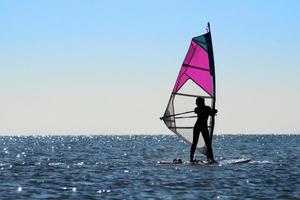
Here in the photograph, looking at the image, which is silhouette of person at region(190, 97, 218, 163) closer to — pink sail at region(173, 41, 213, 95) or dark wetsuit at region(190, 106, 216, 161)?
dark wetsuit at region(190, 106, 216, 161)

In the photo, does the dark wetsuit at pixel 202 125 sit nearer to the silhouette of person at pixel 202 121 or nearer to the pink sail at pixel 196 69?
the silhouette of person at pixel 202 121

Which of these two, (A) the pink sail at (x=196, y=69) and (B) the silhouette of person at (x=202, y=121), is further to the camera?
(A) the pink sail at (x=196, y=69)

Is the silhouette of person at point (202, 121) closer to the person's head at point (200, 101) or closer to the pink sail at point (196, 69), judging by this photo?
the person's head at point (200, 101)

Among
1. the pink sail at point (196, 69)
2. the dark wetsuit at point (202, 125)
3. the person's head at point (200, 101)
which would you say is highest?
the pink sail at point (196, 69)

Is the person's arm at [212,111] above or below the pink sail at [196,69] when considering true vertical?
below

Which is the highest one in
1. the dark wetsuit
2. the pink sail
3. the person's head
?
the pink sail

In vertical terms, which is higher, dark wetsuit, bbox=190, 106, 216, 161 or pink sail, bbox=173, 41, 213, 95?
pink sail, bbox=173, 41, 213, 95

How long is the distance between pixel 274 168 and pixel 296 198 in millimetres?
10235

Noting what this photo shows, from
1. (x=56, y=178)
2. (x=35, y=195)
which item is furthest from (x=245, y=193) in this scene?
(x=56, y=178)

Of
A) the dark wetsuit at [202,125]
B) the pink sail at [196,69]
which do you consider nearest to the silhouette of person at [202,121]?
the dark wetsuit at [202,125]

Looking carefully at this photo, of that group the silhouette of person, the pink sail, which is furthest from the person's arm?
the pink sail

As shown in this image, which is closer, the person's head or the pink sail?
the person's head

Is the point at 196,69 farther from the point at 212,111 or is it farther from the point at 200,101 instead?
the point at 212,111

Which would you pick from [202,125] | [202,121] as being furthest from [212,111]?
[202,125]
